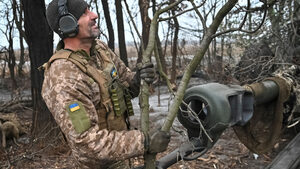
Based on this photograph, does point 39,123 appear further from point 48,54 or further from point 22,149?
point 48,54

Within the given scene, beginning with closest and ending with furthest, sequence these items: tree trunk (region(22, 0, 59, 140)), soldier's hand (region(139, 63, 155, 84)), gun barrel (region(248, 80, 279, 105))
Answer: soldier's hand (region(139, 63, 155, 84))
gun barrel (region(248, 80, 279, 105))
tree trunk (region(22, 0, 59, 140))

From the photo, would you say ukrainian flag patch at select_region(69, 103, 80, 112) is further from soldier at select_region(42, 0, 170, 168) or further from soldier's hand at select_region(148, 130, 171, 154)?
soldier's hand at select_region(148, 130, 171, 154)

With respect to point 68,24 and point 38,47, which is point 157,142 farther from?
point 38,47

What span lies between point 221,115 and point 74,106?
1095mm

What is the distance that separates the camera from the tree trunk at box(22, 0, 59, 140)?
18.6 ft

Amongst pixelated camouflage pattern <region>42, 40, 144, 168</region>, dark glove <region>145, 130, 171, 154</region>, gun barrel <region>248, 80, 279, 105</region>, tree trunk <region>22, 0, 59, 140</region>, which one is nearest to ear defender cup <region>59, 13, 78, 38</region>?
pixelated camouflage pattern <region>42, 40, 144, 168</region>

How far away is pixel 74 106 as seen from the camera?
6.70 ft

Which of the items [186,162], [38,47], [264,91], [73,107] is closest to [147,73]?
[73,107]

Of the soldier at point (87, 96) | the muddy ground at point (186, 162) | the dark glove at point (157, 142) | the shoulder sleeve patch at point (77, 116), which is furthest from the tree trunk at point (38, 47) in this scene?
the dark glove at point (157, 142)

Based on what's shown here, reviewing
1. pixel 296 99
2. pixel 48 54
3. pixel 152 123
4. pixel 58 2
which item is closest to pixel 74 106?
pixel 58 2

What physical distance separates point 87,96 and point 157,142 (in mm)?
602

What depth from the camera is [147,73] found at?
223 cm

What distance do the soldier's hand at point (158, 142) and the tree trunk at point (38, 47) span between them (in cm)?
396

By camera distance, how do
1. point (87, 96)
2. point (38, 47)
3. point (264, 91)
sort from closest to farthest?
1. point (87, 96)
2. point (264, 91)
3. point (38, 47)
